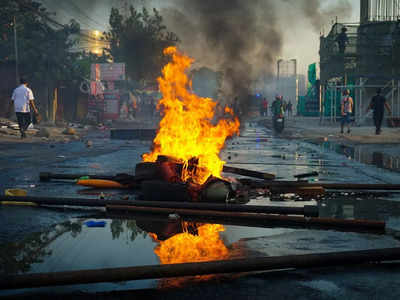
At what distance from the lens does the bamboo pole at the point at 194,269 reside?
334 cm

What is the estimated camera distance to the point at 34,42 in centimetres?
3928

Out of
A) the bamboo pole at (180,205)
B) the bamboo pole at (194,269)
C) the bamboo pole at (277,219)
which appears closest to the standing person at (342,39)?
the bamboo pole at (180,205)

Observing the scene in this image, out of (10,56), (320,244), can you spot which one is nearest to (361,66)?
(10,56)

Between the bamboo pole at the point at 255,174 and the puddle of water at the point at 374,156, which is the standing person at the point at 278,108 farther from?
the bamboo pole at the point at 255,174

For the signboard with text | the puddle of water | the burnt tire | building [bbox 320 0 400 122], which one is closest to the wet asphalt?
the burnt tire

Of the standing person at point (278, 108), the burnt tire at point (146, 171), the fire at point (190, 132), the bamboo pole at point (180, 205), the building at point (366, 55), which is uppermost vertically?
the building at point (366, 55)

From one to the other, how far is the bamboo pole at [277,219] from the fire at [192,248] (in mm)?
375

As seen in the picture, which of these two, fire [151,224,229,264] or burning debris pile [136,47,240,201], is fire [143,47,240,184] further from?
fire [151,224,229,264]

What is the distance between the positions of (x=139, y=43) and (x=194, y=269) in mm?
66783

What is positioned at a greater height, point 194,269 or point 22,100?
point 22,100

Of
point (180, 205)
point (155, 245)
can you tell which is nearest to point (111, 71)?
point (180, 205)

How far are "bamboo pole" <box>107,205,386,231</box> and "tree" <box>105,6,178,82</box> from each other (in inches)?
2389

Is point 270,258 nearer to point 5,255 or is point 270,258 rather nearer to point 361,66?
point 5,255

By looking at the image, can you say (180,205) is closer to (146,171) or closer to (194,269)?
(146,171)
